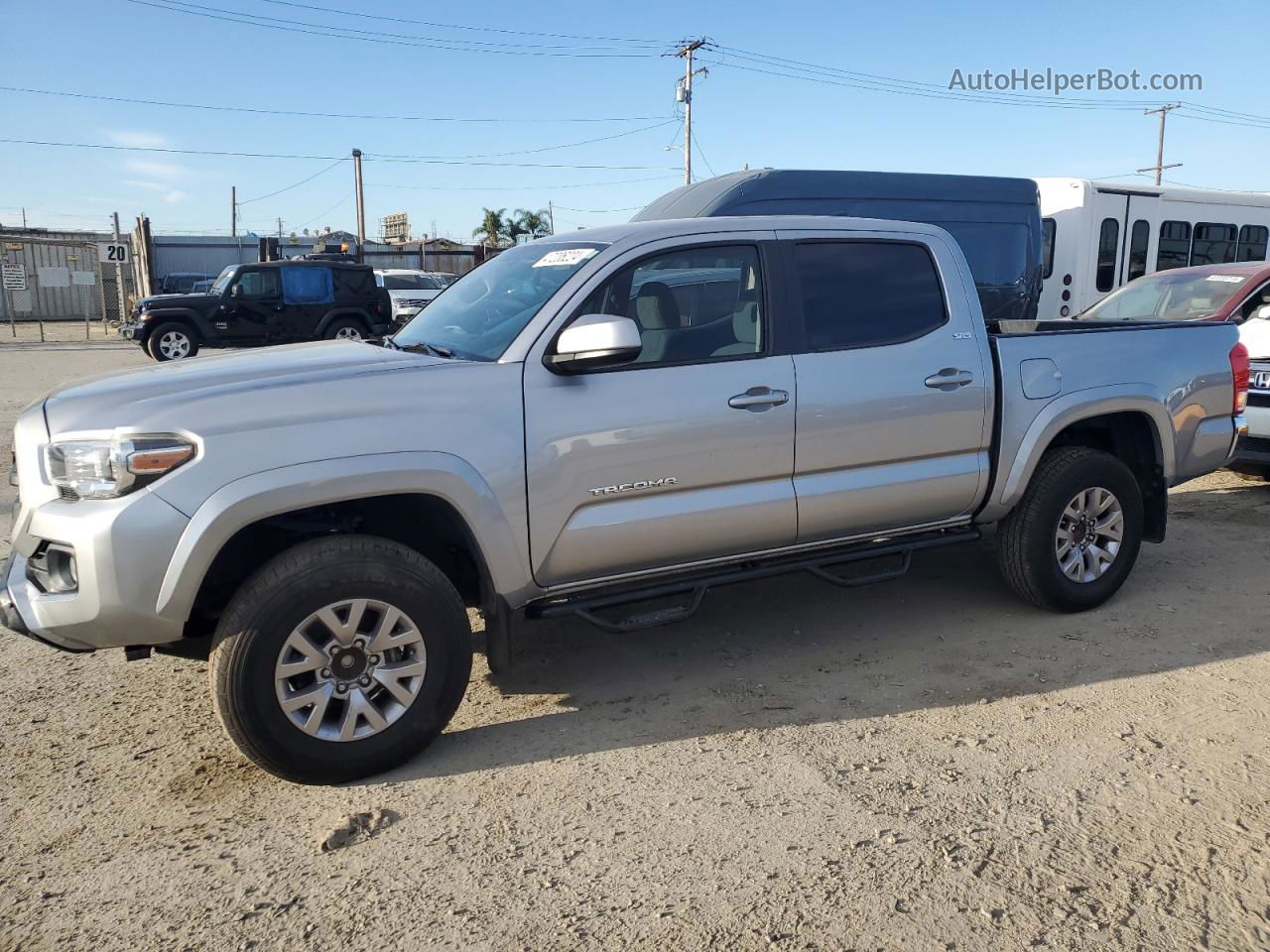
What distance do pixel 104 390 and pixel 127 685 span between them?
1.48 metres

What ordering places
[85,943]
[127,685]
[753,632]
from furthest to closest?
1. [753,632]
2. [127,685]
3. [85,943]

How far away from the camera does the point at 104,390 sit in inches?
132

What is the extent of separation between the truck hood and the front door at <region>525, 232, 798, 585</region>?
0.57 metres

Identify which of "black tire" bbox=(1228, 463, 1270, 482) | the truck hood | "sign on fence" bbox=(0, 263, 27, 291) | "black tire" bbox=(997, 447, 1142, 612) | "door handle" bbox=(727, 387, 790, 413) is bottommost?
"black tire" bbox=(1228, 463, 1270, 482)

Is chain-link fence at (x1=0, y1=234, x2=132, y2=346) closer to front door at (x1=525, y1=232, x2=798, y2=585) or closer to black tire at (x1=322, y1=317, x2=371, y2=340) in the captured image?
black tire at (x1=322, y1=317, x2=371, y2=340)

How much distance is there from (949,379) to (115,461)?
10.7ft

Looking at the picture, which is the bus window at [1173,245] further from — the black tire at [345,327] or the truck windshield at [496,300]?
the truck windshield at [496,300]

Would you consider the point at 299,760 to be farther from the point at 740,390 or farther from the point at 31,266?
the point at 31,266

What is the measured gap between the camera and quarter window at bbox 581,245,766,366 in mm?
3873

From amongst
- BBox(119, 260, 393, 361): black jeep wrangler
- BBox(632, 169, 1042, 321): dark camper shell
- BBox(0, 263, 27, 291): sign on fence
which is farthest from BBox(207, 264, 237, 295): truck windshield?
BBox(0, 263, 27, 291): sign on fence

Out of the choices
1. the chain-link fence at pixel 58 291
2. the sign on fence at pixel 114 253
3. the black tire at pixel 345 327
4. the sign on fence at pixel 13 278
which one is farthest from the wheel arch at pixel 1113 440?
the sign on fence at pixel 13 278

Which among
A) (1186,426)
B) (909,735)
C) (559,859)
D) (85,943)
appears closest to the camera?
(85,943)

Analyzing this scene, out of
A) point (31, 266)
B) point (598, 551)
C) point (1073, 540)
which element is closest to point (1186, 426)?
point (1073, 540)

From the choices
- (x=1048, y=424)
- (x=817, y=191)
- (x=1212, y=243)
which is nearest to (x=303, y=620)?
(x=1048, y=424)
